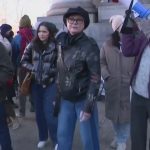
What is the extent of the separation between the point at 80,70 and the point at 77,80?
10 cm

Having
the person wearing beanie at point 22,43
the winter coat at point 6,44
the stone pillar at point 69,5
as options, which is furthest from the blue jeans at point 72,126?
the stone pillar at point 69,5

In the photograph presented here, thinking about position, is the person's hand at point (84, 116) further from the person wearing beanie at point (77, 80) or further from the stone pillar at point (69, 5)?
the stone pillar at point (69, 5)

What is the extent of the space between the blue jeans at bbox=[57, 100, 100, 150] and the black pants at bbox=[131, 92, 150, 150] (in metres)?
→ 0.50

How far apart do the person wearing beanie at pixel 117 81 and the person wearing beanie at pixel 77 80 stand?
36.1 inches

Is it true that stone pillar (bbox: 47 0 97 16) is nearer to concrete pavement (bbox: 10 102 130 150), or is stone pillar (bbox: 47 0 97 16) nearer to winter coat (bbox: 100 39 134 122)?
concrete pavement (bbox: 10 102 130 150)

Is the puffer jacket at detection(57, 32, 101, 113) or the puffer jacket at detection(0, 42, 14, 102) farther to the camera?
the puffer jacket at detection(0, 42, 14, 102)

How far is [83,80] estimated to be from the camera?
14.7ft

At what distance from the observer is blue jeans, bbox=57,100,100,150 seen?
15.0 feet

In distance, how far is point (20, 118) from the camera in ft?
24.6

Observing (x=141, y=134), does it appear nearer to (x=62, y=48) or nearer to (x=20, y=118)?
(x=62, y=48)

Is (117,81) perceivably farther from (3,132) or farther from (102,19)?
(102,19)

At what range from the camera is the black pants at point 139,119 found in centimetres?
413

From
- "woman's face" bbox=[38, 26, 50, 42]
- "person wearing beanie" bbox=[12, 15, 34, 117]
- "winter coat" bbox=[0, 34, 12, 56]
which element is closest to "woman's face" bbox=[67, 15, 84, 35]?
"woman's face" bbox=[38, 26, 50, 42]

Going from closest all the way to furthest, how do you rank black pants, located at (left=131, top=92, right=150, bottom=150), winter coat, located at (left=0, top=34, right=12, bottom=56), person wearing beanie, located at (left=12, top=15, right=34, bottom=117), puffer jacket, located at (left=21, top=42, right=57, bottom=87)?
black pants, located at (left=131, top=92, right=150, bottom=150) → puffer jacket, located at (left=21, top=42, right=57, bottom=87) → person wearing beanie, located at (left=12, top=15, right=34, bottom=117) → winter coat, located at (left=0, top=34, right=12, bottom=56)
